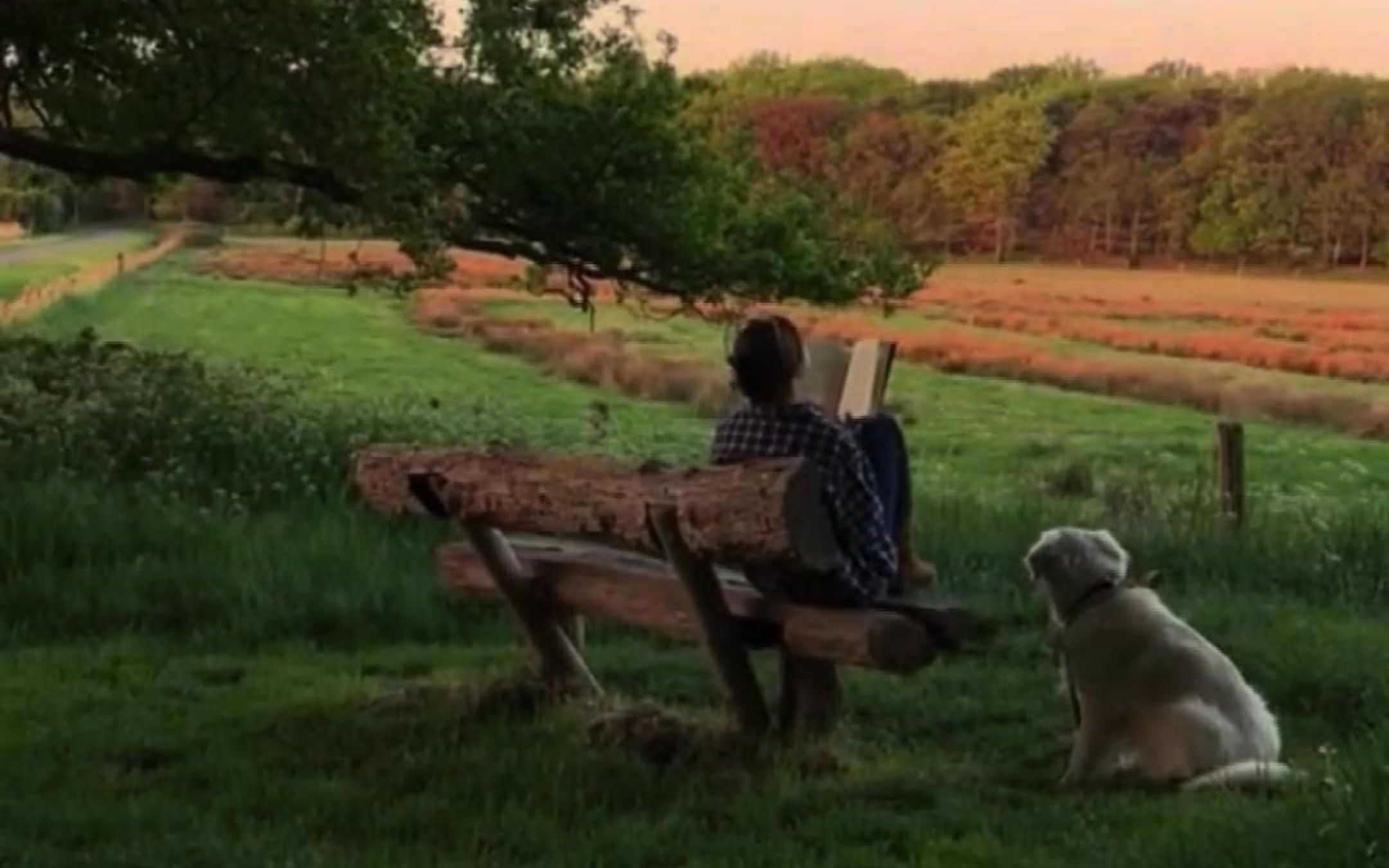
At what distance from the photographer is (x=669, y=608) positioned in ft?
21.6

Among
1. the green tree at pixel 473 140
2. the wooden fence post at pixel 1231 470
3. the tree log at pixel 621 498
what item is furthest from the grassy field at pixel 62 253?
the tree log at pixel 621 498

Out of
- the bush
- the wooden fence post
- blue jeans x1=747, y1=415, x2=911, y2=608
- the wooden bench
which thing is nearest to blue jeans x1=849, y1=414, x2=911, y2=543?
blue jeans x1=747, y1=415, x2=911, y2=608

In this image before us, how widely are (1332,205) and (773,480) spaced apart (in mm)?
18434

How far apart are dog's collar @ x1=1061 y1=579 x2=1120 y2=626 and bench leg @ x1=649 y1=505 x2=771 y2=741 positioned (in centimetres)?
99

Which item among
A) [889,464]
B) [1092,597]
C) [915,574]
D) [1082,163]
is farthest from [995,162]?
[1092,597]

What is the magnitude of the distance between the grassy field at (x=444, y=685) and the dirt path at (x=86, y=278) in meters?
7.02

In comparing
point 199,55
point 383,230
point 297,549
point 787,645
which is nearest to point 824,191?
point 383,230

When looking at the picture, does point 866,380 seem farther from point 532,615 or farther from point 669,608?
point 669,608

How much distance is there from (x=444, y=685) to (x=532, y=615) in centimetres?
41

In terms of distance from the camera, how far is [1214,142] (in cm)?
2269

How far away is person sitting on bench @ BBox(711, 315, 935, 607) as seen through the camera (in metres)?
6.19

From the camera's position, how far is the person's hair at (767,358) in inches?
254

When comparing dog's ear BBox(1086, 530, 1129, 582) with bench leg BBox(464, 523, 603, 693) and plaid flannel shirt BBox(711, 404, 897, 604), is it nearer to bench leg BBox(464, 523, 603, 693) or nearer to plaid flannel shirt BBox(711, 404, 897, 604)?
plaid flannel shirt BBox(711, 404, 897, 604)

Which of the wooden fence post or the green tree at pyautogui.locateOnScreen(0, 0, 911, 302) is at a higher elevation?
the green tree at pyautogui.locateOnScreen(0, 0, 911, 302)
